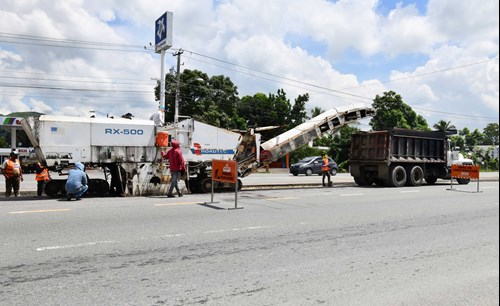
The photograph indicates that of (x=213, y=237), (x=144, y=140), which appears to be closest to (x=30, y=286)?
(x=213, y=237)

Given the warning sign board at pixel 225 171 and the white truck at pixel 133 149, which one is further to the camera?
the white truck at pixel 133 149

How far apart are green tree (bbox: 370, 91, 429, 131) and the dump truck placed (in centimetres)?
3483

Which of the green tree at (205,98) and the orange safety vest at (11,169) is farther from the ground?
the green tree at (205,98)

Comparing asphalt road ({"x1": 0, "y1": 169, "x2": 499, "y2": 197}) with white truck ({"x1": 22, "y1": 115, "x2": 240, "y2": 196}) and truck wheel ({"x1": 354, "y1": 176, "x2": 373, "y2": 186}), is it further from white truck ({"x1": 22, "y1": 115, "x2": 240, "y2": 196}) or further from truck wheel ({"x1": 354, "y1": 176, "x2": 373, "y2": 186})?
white truck ({"x1": 22, "y1": 115, "x2": 240, "y2": 196})

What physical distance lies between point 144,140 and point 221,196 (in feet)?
10.0

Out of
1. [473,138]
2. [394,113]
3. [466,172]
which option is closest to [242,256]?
[466,172]

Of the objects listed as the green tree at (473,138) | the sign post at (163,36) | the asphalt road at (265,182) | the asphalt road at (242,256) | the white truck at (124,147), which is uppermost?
the sign post at (163,36)

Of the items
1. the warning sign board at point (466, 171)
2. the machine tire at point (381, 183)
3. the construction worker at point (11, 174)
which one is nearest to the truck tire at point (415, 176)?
the machine tire at point (381, 183)

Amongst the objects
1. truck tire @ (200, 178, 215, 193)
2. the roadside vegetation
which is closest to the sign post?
the roadside vegetation

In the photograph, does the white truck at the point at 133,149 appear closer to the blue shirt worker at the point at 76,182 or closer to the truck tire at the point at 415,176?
the blue shirt worker at the point at 76,182

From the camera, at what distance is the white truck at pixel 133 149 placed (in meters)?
12.2

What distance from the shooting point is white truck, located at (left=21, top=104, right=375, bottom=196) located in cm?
1221

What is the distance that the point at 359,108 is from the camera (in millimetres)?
19391

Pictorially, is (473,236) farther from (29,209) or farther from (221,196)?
(29,209)
